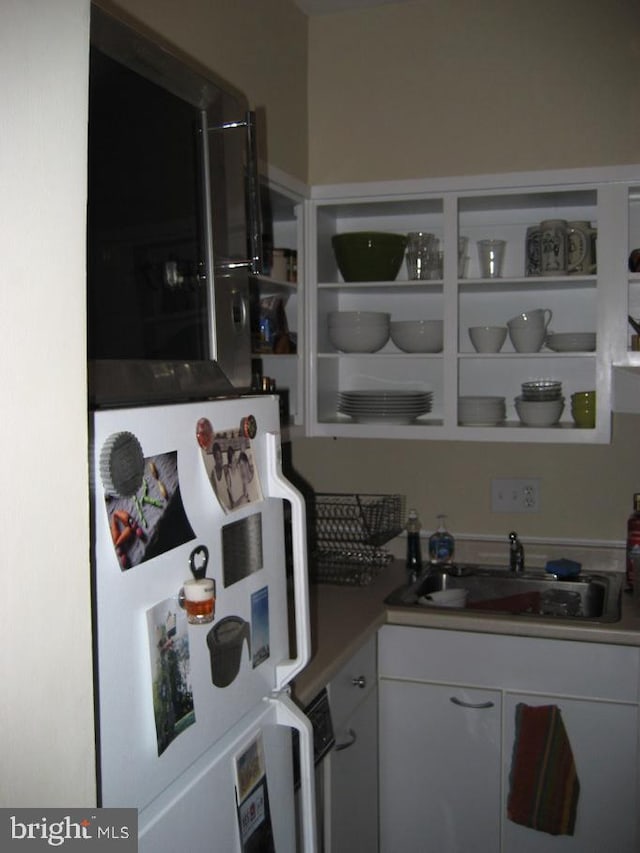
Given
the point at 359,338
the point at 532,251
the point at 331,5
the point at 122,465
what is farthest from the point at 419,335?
→ the point at 122,465

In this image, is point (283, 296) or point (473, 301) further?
point (473, 301)

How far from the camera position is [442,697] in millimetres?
2170

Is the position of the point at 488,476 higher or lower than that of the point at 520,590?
higher

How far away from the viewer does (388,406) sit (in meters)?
2.55

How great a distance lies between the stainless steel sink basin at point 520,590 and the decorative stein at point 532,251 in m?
0.92

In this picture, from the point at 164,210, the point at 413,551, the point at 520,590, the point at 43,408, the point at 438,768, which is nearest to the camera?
the point at 43,408

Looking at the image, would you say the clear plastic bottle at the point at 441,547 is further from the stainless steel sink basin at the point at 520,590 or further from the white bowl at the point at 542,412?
the white bowl at the point at 542,412

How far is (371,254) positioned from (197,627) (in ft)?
5.75

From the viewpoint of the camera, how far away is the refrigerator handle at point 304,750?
127cm

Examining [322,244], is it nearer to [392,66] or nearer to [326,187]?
[326,187]

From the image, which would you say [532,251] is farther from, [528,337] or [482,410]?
[482,410]

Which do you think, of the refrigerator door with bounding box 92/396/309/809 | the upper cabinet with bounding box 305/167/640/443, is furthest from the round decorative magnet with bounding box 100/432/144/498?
the upper cabinet with bounding box 305/167/640/443

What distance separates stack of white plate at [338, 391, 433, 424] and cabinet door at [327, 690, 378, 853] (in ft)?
2.70

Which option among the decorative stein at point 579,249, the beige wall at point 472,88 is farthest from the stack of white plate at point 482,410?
the beige wall at point 472,88
